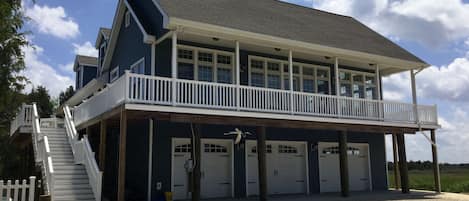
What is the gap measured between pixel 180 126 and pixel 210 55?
9.33 feet

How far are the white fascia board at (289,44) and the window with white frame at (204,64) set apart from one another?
1972 mm

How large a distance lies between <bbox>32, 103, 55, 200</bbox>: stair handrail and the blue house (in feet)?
4.01

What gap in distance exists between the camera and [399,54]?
1956 centimetres

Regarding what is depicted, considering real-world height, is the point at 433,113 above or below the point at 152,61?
below

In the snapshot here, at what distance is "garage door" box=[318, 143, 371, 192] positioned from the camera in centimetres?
1966

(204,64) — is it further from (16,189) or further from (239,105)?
(16,189)

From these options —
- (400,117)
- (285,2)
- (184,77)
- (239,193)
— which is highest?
(285,2)

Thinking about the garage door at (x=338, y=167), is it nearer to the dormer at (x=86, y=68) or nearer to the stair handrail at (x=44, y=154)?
the stair handrail at (x=44, y=154)

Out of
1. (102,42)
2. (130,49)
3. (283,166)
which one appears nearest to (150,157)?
(130,49)

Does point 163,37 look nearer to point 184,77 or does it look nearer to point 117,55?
point 184,77

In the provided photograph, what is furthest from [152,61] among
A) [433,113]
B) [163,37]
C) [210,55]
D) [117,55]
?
[433,113]

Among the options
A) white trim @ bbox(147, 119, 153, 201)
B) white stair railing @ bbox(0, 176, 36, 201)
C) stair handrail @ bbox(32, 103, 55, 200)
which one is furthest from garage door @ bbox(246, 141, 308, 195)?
white stair railing @ bbox(0, 176, 36, 201)

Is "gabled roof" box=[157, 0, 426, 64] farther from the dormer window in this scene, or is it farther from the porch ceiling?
the dormer window

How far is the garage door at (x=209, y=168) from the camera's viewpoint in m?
16.2
